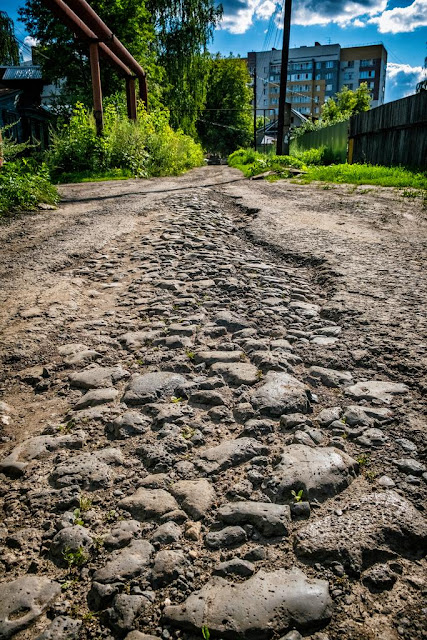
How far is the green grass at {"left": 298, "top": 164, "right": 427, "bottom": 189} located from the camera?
352 inches

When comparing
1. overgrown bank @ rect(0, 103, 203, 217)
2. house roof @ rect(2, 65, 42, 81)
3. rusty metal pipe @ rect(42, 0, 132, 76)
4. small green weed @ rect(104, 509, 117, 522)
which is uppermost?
house roof @ rect(2, 65, 42, 81)

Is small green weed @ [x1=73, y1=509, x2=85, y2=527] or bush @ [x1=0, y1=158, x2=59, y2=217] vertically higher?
bush @ [x1=0, y1=158, x2=59, y2=217]

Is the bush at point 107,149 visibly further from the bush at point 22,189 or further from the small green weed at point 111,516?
the small green weed at point 111,516

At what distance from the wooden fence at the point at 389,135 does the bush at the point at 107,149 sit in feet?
21.7

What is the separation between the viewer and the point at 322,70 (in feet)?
257

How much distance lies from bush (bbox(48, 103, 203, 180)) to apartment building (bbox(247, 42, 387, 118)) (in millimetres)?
68854

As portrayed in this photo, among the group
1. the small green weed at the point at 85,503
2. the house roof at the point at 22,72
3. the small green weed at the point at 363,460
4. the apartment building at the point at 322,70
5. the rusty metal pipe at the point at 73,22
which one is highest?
the apartment building at the point at 322,70

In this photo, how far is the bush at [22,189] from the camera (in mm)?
6355

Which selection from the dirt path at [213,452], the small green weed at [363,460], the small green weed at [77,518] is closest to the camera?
the dirt path at [213,452]

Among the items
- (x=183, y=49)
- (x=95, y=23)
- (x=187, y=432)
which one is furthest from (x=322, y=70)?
(x=187, y=432)

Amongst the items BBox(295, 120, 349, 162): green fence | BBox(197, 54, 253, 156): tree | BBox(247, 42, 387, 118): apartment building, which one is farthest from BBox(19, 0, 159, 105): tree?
BBox(247, 42, 387, 118): apartment building

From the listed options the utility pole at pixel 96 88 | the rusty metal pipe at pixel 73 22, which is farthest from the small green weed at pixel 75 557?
the utility pole at pixel 96 88

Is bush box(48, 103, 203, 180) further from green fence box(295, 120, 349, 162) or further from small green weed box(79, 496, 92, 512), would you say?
small green weed box(79, 496, 92, 512)

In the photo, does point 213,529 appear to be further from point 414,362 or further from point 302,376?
point 414,362
